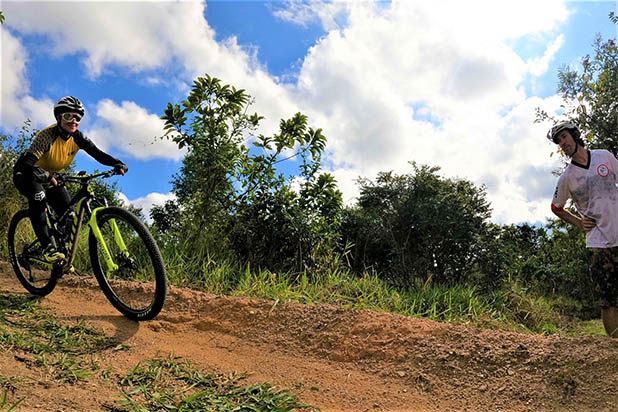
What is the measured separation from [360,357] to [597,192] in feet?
9.34

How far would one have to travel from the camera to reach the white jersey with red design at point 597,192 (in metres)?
4.34

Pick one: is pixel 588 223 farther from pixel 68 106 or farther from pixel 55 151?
pixel 55 151

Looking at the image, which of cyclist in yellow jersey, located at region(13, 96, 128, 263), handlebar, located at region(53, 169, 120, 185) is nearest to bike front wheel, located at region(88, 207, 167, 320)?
handlebar, located at region(53, 169, 120, 185)

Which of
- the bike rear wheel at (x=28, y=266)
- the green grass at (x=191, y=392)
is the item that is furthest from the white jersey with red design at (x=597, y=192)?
the bike rear wheel at (x=28, y=266)

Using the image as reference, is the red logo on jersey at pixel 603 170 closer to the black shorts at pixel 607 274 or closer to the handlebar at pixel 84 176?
the black shorts at pixel 607 274

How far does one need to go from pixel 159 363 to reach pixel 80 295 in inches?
90.5

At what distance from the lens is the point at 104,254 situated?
435cm

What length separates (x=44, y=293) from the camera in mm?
5285

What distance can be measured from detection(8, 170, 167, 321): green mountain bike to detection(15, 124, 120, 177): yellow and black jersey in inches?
11.5

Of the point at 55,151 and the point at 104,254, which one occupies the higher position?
the point at 55,151

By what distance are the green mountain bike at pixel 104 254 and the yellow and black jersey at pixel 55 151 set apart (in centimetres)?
29

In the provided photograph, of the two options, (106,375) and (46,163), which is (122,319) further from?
(46,163)

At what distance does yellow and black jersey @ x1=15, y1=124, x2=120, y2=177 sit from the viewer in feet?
15.5

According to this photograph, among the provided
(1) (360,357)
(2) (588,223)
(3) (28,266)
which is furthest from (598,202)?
(3) (28,266)
